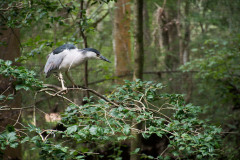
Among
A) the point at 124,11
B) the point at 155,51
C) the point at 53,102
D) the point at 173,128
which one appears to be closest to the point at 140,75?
the point at 173,128

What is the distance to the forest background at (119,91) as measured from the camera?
1.85 m

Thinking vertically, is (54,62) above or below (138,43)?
below

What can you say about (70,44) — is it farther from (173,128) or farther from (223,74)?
(223,74)

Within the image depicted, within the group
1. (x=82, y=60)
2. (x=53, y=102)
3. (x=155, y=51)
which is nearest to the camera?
(x=82, y=60)

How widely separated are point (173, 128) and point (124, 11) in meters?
3.31

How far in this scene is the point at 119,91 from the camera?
234cm

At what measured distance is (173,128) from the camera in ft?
6.39

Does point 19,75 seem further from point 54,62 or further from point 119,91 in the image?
point 54,62

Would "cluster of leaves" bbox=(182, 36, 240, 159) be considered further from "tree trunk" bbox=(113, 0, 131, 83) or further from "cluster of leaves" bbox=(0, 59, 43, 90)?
"cluster of leaves" bbox=(0, 59, 43, 90)

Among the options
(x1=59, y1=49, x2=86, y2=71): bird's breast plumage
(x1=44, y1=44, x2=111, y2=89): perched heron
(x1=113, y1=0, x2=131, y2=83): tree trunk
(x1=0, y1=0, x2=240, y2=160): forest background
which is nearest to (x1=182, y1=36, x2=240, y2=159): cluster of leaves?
(x1=0, y1=0, x2=240, y2=160): forest background

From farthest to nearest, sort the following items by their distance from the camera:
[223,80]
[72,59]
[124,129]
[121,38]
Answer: [223,80] < [121,38] < [72,59] < [124,129]

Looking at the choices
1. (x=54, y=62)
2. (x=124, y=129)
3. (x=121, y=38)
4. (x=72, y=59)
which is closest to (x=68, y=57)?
(x=72, y=59)

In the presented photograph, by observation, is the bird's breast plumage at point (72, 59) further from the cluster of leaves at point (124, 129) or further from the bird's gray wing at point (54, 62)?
the cluster of leaves at point (124, 129)

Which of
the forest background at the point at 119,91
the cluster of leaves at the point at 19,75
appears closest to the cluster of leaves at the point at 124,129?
the forest background at the point at 119,91
